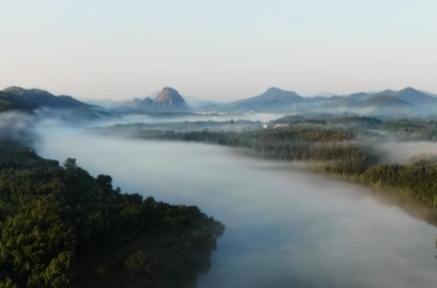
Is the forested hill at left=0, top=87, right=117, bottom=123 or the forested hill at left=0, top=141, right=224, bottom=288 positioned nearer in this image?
the forested hill at left=0, top=141, right=224, bottom=288

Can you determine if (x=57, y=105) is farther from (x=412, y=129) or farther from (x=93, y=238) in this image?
(x=93, y=238)

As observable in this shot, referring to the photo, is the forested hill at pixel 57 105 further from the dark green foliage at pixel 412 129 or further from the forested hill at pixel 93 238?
the forested hill at pixel 93 238

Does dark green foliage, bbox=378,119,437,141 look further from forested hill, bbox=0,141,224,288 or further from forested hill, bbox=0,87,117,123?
forested hill, bbox=0,87,117,123

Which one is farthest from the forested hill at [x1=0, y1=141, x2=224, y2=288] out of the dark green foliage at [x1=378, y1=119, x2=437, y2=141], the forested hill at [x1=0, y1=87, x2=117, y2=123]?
the forested hill at [x1=0, y1=87, x2=117, y2=123]

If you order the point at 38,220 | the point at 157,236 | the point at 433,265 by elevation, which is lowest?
the point at 433,265

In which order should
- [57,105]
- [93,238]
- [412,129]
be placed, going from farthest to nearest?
[57,105], [412,129], [93,238]

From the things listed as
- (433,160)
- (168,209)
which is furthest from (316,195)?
(168,209)

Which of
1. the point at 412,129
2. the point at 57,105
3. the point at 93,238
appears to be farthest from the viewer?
the point at 57,105

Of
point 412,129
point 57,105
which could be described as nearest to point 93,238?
point 412,129

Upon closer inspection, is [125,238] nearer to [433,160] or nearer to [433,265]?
[433,265]
